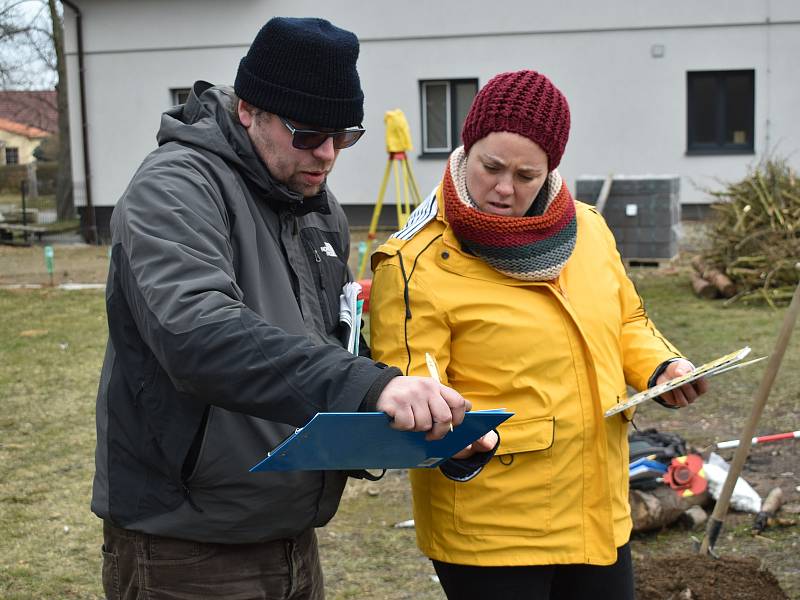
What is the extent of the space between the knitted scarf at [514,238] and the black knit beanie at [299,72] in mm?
494

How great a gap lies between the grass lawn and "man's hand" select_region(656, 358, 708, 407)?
79.2 inches

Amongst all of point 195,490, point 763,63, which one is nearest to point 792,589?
point 195,490

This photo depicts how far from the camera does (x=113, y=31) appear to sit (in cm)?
2027

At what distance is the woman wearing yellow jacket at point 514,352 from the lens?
2529 millimetres

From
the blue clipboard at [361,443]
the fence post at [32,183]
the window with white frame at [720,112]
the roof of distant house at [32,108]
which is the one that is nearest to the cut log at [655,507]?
the blue clipboard at [361,443]

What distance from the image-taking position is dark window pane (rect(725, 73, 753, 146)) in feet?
63.0

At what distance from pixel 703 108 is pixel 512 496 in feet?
59.2

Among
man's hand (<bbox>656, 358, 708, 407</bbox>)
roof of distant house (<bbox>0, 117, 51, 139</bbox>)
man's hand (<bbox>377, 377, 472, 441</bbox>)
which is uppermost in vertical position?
man's hand (<bbox>377, 377, 472, 441</bbox>)

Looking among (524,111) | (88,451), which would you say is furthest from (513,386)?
(88,451)

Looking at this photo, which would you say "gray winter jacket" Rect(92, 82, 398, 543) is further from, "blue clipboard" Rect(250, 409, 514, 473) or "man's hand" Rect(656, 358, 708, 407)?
"man's hand" Rect(656, 358, 708, 407)

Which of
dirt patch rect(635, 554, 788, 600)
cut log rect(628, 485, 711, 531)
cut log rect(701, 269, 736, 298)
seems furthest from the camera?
cut log rect(701, 269, 736, 298)

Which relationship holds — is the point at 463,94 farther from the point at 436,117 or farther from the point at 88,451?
the point at 88,451

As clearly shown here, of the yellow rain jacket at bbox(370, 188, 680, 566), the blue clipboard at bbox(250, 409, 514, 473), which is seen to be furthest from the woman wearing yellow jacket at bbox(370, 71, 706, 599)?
the blue clipboard at bbox(250, 409, 514, 473)

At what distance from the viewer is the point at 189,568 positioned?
7.22 ft
